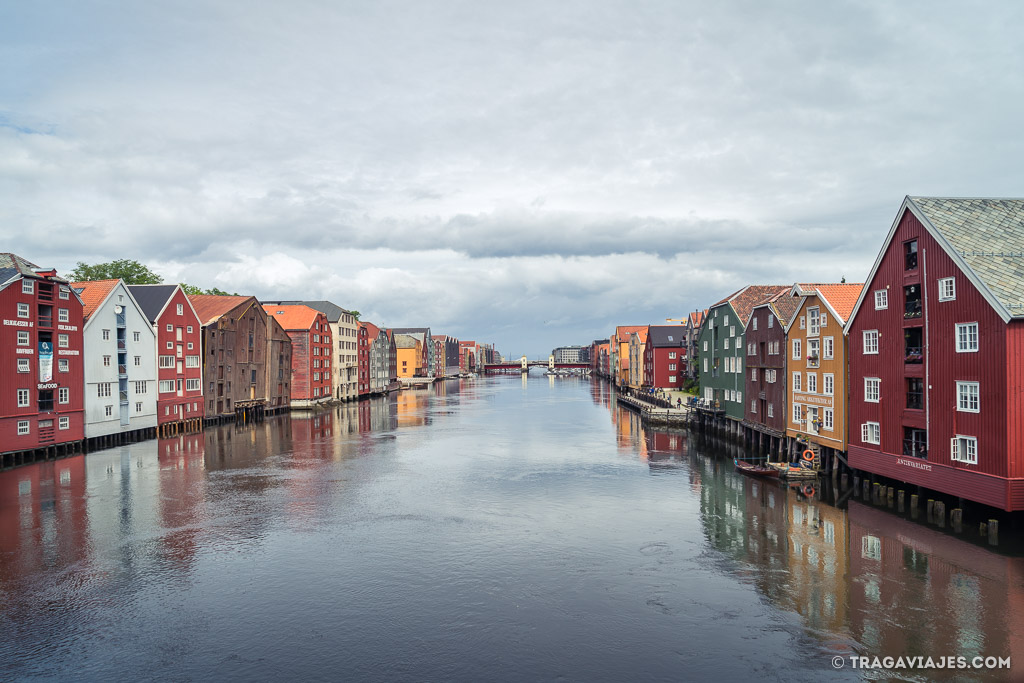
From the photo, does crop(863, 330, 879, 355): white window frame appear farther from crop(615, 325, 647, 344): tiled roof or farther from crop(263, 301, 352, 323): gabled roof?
crop(615, 325, 647, 344): tiled roof

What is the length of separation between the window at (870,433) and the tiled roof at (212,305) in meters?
72.5

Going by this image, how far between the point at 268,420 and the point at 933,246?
80.6 metres

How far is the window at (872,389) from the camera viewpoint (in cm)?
3749

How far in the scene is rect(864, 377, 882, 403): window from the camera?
123 ft

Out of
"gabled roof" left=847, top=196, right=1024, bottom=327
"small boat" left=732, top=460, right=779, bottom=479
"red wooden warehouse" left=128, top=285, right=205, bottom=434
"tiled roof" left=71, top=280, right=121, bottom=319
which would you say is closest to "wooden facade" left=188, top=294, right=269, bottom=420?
"red wooden warehouse" left=128, top=285, right=205, bottom=434

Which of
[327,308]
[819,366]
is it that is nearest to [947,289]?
[819,366]

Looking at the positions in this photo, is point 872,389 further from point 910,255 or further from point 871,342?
point 910,255

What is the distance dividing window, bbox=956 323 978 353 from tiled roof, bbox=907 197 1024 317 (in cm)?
210

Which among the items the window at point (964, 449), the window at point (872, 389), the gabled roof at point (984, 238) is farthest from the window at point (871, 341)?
the window at point (964, 449)

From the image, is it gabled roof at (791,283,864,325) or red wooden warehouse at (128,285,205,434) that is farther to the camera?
red wooden warehouse at (128,285,205,434)

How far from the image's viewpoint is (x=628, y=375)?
524 ft

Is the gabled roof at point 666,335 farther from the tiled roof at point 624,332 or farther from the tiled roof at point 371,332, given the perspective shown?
the tiled roof at point 371,332

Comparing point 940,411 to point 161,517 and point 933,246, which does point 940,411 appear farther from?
point 161,517

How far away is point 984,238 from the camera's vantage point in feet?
103
